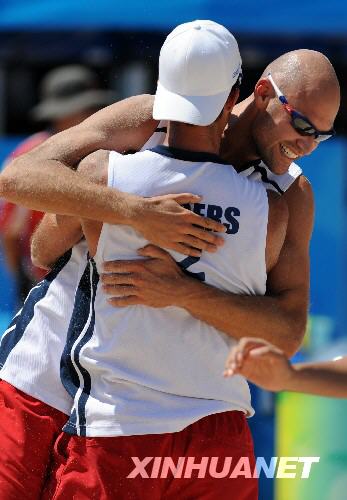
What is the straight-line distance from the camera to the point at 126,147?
2.70 meters

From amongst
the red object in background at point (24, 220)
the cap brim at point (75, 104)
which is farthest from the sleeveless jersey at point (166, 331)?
the cap brim at point (75, 104)

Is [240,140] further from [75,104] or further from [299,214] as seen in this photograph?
[75,104]

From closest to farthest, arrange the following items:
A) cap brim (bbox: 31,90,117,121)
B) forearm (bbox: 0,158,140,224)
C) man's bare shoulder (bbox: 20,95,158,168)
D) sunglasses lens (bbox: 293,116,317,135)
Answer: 1. forearm (bbox: 0,158,140,224)
2. man's bare shoulder (bbox: 20,95,158,168)
3. sunglasses lens (bbox: 293,116,317,135)
4. cap brim (bbox: 31,90,117,121)

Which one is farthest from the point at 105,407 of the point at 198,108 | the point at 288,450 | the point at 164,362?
the point at 288,450

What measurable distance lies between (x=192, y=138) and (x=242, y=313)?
0.45m

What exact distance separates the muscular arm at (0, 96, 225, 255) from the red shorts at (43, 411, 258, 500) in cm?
48

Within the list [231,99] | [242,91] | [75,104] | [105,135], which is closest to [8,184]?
[105,135]

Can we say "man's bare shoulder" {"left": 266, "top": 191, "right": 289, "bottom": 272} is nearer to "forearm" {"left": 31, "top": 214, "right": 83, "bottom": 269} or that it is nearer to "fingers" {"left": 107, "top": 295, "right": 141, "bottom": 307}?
"fingers" {"left": 107, "top": 295, "right": 141, "bottom": 307}

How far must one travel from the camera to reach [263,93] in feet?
9.30

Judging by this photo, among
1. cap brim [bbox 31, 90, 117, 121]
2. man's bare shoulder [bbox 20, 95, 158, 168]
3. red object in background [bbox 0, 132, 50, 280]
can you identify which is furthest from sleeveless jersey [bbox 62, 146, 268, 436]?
cap brim [bbox 31, 90, 117, 121]

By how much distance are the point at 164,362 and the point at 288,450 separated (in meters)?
1.96

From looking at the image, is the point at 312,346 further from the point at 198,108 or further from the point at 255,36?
the point at 198,108

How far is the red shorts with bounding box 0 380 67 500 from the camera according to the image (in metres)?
2.70

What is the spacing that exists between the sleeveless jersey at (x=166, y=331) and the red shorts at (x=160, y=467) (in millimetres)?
40
